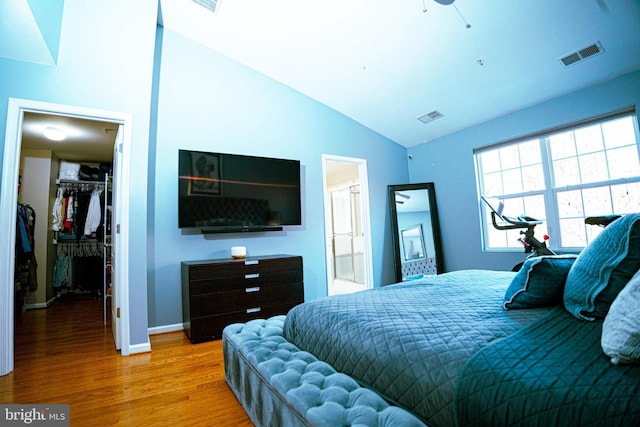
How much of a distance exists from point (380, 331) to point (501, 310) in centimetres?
57

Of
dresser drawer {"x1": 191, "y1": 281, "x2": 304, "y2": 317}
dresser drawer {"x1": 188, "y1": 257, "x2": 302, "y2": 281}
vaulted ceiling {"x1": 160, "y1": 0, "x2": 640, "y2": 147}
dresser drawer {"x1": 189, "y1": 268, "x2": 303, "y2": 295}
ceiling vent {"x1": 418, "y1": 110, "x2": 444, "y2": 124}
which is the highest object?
vaulted ceiling {"x1": 160, "y1": 0, "x2": 640, "y2": 147}

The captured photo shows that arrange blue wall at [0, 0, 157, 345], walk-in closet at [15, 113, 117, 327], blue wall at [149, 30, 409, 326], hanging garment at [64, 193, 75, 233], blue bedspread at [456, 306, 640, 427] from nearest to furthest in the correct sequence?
1. blue bedspread at [456, 306, 640, 427]
2. blue wall at [0, 0, 157, 345]
3. blue wall at [149, 30, 409, 326]
4. walk-in closet at [15, 113, 117, 327]
5. hanging garment at [64, 193, 75, 233]

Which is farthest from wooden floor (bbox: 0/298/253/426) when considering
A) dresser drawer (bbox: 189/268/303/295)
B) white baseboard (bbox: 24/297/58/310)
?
white baseboard (bbox: 24/297/58/310)

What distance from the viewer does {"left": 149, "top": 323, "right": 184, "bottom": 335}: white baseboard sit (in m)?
2.92

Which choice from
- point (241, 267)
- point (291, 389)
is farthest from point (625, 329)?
point (241, 267)

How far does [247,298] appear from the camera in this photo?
2.86 metres

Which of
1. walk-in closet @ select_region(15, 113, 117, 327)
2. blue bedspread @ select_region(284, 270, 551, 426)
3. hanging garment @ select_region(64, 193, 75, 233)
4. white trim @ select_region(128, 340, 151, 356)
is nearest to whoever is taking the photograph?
blue bedspread @ select_region(284, 270, 551, 426)

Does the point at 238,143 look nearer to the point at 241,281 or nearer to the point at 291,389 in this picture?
the point at 241,281

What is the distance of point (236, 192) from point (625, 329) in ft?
10.00

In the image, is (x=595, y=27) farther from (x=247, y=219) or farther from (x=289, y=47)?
(x=247, y=219)

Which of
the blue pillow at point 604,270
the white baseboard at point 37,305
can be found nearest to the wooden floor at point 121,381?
the white baseboard at point 37,305

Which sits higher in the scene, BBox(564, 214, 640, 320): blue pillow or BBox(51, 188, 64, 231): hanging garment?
BBox(51, 188, 64, 231): hanging garment

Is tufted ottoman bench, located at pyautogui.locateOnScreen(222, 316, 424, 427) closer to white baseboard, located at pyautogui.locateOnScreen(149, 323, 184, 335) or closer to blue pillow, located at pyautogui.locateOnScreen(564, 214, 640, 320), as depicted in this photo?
blue pillow, located at pyautogui.locateOnScreen(564, 214, 640, 320)

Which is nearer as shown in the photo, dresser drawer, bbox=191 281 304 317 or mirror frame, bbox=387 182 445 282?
dresser drawer, bbox=191 281 304 317
